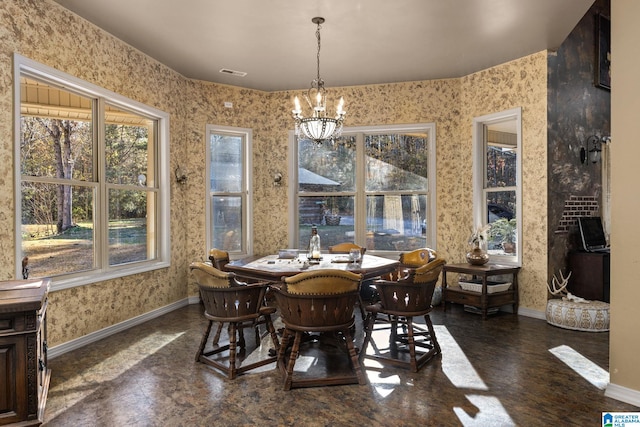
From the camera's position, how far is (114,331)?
14.2ft

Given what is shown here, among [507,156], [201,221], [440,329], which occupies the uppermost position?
[507,156]

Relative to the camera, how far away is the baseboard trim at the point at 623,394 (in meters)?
2.69

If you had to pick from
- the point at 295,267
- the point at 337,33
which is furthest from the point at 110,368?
the point at 337,33

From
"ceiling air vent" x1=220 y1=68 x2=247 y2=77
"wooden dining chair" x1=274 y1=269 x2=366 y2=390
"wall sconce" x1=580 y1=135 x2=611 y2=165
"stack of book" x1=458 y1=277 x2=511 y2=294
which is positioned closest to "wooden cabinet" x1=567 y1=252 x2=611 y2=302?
"stack of book" x1=458 y1=277 x2=511 y2=294

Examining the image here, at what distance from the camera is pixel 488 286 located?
494 centimetres

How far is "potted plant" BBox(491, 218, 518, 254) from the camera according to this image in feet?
17.4

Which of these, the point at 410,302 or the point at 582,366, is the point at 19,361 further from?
the point at 582,366

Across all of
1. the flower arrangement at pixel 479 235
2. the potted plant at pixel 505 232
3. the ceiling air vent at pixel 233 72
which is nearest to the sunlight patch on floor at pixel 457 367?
the flower arrangement at pixel 479 235

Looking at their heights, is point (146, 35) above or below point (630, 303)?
above

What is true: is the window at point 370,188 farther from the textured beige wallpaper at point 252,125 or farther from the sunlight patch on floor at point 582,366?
the sunlight patch on floor at point 582,366

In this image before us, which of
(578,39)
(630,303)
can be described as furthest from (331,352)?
(578,39)

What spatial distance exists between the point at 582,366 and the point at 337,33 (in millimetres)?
3681

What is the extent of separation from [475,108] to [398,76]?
1.09 metres

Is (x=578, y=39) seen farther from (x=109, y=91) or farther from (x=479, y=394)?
(x=109, y=91)
